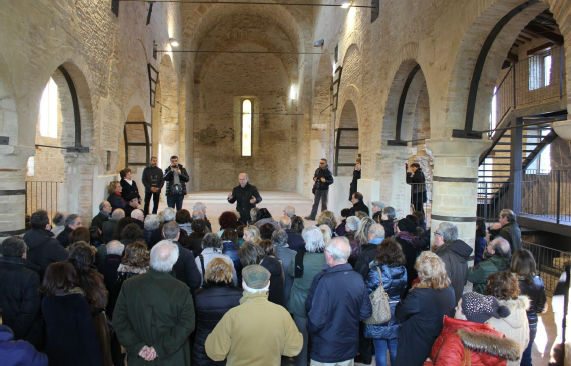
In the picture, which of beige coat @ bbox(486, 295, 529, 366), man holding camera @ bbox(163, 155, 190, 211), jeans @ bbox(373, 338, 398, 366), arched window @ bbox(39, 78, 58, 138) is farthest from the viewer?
arched window @ bbox(39, 78, 58, 138)

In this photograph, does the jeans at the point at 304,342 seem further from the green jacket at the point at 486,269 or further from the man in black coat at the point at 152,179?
the man in black coat at the point at 152,179

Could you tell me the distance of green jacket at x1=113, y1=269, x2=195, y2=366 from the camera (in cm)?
278

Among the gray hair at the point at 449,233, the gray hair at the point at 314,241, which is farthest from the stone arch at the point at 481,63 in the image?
the gray hair at the point at 314,241

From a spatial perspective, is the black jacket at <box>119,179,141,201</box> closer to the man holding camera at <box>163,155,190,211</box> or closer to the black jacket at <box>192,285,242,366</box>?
the man holding camera at <box>163,155,190,211</box>

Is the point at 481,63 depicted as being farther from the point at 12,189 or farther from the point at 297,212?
the point at 297,212

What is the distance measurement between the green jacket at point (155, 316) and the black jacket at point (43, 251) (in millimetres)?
1588

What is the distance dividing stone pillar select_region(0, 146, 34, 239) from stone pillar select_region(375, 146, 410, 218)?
665 cm

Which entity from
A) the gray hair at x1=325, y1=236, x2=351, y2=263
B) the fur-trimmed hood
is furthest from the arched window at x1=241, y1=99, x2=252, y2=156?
the fur-trimmed hood

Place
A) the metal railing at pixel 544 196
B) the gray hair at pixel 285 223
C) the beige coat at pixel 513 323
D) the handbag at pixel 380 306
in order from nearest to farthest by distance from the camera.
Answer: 1. the beige coat at pixel 513 323
2. the handbag at pixel 380 306
3. the gray hair at pixel 285 223
4. the metal railing at pixel 544 196

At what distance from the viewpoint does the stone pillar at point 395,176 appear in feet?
30.8

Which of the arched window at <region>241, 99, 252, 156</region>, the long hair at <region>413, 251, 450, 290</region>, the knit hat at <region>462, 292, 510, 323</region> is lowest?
the knit hat at <region>462, 292, 510, 323</region>

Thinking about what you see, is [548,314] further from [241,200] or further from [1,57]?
[1,57]

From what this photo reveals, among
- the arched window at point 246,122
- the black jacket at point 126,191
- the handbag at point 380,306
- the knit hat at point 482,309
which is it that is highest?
the arched window at point 246,122

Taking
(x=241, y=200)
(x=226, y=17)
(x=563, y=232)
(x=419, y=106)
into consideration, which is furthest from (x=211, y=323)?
(x=226, y=17)
